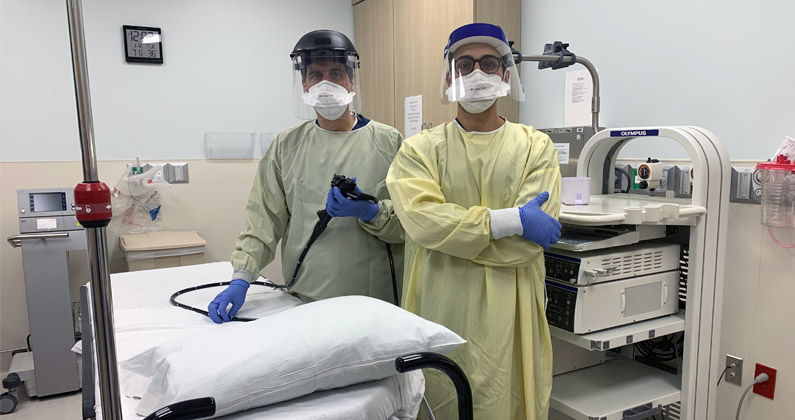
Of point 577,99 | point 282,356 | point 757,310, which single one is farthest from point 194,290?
point 757,310

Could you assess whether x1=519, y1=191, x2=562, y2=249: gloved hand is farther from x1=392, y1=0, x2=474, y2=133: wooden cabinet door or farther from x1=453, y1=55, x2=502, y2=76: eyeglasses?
x1=392, y1=0, x2=474, y2=133: wooden cabinet door

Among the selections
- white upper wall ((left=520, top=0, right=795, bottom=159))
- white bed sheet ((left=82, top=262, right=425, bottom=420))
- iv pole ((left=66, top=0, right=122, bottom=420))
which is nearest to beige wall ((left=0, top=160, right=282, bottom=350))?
white bed sheet ((left=82, top=262, right=425, bottom=420))

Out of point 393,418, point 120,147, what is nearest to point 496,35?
point 393,418

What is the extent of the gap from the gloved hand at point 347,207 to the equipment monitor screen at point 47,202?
206 cm

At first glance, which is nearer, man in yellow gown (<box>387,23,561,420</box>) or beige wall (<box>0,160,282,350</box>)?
man in yellow gown (<box>387,23,561,420</box>)

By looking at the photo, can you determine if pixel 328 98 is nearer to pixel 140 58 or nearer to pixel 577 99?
pixel 577 99

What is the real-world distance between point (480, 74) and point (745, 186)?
115 centimetres

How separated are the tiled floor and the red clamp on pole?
2.42 metres

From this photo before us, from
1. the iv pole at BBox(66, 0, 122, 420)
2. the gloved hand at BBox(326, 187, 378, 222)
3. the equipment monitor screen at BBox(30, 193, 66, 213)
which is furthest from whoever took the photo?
the equipment monitor screen at BBox(30, 193, 66, 213)

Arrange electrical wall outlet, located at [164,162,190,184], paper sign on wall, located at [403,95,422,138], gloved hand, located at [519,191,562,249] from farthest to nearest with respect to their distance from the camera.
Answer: electrical wall outlet, located at [164,162,190,184], paper sign on wall, located at [403,95,422,138], gloved hand, located at [519,191,562,249]

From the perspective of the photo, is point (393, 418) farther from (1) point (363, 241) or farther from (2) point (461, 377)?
(1) point (363, 241)

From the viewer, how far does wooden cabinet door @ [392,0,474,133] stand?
300 centimetres

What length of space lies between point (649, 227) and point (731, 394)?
0.84 m

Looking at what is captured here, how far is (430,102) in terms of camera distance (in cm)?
323
